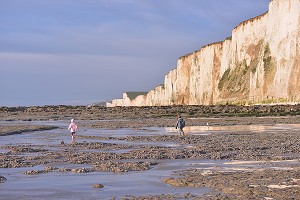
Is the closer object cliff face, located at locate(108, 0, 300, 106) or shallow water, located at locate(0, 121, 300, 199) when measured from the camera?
shallow water, located at locate(0, 121, 300, 199)

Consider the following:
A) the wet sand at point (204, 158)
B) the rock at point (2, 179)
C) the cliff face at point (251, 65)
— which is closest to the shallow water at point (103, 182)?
the rock at point (2, 179)

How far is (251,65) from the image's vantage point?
8481 cm

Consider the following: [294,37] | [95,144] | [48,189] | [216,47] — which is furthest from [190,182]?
[216,47]

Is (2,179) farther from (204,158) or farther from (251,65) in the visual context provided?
(251,65)

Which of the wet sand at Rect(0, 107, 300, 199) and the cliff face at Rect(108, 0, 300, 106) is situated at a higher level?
the cliff face at Rect(108, 0, 300, 106)

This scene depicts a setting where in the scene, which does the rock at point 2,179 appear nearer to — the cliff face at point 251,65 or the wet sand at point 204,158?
the wet sand at point 204,158

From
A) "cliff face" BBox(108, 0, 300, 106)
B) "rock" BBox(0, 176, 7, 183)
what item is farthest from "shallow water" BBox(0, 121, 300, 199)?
"cliff face" BBox(108, 0, 300, 106)

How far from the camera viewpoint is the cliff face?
65.9 meters

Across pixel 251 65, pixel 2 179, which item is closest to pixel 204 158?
pixel 2 179

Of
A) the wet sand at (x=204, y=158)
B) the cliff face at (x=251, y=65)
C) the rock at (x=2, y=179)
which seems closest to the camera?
the wet sand at (x=204, y=158)

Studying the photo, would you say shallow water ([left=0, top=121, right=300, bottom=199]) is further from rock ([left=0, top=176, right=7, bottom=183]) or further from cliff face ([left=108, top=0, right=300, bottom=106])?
cliff face ([left=108, top=0, right=300, bottom=106])

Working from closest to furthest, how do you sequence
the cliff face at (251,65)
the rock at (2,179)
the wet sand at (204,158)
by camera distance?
the wet sand at (204,158) → the rock at (2,179) → the cliff face at (251,65)

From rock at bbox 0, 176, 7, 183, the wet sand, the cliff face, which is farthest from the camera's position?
the cliff face

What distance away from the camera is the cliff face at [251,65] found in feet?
216
